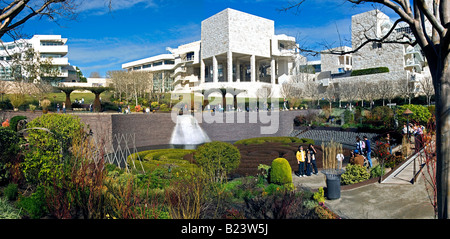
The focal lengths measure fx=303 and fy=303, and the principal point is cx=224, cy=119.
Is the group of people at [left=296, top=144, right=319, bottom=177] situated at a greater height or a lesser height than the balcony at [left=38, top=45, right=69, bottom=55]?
lesser

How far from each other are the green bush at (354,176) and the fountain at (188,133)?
58.5 ft

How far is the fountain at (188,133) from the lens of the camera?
2781 cm

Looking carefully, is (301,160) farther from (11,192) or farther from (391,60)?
(391,60)

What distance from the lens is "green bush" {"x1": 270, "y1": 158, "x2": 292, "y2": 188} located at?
10.9 metres

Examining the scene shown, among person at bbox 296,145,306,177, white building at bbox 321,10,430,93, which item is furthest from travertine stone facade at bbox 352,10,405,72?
person at bbox 296,145,306,177

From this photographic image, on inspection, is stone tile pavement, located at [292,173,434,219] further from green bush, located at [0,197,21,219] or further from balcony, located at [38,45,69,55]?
balcony, located at [38,45,69,55]

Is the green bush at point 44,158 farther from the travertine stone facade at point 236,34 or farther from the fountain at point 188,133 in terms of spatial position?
the travertine stone facade at point 236,34

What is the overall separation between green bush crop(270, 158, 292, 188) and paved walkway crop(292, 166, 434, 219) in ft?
6.00

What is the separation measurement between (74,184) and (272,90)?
5609cm

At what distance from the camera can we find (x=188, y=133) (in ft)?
93.6

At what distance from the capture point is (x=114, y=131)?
23.0 meters

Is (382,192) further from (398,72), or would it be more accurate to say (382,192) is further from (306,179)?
(398,72)

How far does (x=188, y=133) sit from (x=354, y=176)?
63.2 feet

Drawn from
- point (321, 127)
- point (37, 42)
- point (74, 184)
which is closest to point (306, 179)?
point (74, 184)
